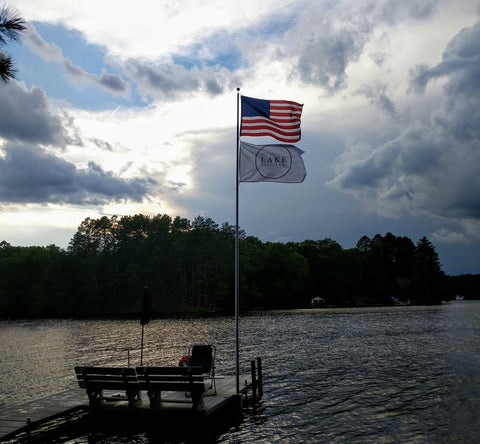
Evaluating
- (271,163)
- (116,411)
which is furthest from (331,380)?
(271,163)

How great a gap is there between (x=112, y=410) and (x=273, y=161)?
10.4 metres

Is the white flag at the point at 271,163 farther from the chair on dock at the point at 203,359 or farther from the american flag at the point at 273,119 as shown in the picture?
the chair on dock at the point at 203,359

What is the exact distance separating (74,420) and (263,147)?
1172cm

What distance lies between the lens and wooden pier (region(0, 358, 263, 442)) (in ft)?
46.4

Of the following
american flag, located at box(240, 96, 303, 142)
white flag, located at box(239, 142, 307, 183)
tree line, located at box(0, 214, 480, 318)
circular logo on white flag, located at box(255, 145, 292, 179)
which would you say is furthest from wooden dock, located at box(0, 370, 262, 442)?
tree line, located at box(0, 214, 480, 318)

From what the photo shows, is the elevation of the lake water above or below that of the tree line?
below

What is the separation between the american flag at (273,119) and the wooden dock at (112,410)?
32.4 feet

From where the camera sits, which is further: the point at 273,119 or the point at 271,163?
the point at 273,119

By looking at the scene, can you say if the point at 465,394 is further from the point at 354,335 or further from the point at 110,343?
the point at 110,343

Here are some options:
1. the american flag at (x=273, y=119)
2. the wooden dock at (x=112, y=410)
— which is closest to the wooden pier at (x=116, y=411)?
the wooden dock at (x=112, y=410)

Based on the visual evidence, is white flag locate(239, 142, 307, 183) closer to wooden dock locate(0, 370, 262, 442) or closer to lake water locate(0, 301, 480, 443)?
wooden dock locate(0, 370, 262, 442)

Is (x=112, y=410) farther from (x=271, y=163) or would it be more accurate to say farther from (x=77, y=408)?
(x=271, y=163)

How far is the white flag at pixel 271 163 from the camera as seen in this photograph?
54.4 ft

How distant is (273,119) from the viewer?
17.1m
